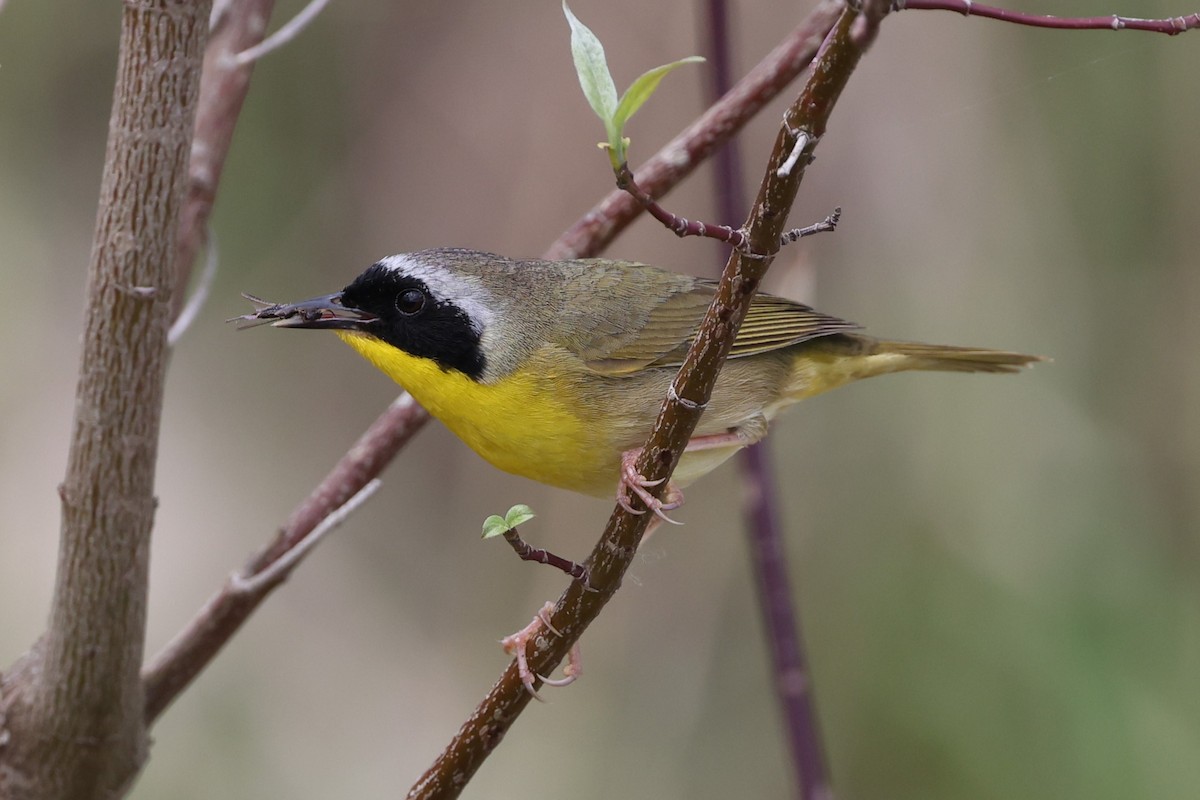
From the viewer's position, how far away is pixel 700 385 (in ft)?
6.24

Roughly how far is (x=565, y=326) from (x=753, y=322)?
2.09ft

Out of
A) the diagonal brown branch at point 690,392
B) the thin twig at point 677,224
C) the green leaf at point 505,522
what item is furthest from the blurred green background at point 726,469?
the green leaf at point 505,522

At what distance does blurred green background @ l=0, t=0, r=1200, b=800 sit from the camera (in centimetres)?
500

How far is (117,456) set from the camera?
2449mm

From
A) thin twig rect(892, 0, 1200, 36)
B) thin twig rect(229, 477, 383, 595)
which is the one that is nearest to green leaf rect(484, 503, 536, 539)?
thin twig rect(892, 0, 1200, 36)

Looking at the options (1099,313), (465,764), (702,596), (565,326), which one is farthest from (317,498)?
(1099,313)

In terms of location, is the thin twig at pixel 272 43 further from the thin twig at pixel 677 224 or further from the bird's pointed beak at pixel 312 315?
the thin twig at pixel 677 224

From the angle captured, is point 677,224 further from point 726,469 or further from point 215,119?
point 726,469

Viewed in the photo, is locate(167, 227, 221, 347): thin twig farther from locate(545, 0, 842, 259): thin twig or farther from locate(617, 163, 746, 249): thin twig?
locate(617, 163, 746, 249): thin twig

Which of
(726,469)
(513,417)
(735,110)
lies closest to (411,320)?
(513,417)

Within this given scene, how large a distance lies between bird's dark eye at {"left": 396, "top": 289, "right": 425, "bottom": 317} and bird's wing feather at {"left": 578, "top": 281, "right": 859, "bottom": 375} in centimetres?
47

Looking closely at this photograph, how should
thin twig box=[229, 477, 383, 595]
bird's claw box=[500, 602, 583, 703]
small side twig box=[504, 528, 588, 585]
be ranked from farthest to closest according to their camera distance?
thin twig box=[229, 477, 383, 595], bird's claw box=[500, 602, 583, 703], small side twig box=[504, 528, 588, 585]

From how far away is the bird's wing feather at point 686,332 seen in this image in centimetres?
338

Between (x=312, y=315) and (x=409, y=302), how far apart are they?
0.27 m
